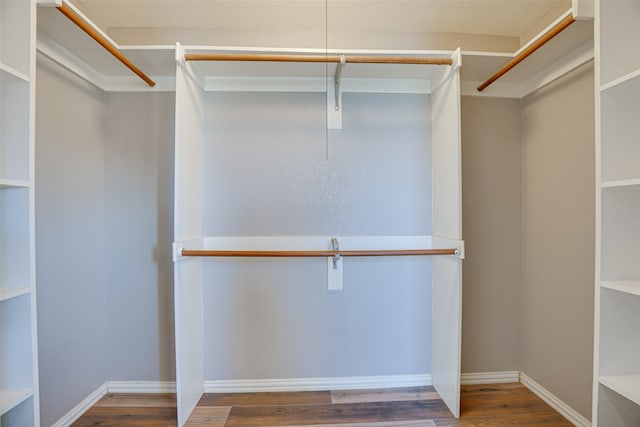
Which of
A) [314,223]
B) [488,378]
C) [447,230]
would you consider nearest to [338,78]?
[314,223]

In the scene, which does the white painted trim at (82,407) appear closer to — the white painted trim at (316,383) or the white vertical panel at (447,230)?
the white painted trim at (316,383)

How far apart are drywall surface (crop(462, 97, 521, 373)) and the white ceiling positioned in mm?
485

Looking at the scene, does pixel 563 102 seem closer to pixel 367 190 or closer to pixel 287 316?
pixel 367 190

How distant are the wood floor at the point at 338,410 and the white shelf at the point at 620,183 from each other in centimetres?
139

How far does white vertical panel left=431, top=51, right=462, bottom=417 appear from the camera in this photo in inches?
64.6

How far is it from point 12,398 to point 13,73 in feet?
3.85

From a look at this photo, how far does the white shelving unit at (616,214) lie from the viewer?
1113 mm

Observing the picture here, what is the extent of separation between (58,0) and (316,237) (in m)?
1.66

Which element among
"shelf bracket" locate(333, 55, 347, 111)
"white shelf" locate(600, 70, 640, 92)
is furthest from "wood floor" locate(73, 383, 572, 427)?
"shelf bracket" locate(333, 55, 347, 111)

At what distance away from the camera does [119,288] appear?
6.23 feet

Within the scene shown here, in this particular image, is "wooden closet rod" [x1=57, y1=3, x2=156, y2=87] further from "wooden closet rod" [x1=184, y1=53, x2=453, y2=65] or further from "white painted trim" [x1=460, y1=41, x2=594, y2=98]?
"white painted trim" [x1=460, y1=41, x2=594, y2=98]

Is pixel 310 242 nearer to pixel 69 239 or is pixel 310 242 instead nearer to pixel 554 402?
pixel 69 239

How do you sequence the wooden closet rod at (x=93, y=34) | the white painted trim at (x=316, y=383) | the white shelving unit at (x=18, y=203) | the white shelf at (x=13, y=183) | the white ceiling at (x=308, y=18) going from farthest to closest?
1. the white painted trim at (x=316, y=383)
2. the white ceiling at (x=308, y=18)
3. the wooden closet rod at (x=93, y=34)
4. the white shelving unit at (x=18, y=203)
5. the white shelf at (x=13, y=183)

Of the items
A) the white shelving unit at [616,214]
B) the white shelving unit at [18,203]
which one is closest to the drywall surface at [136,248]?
the white shelving unit at [18,203]
